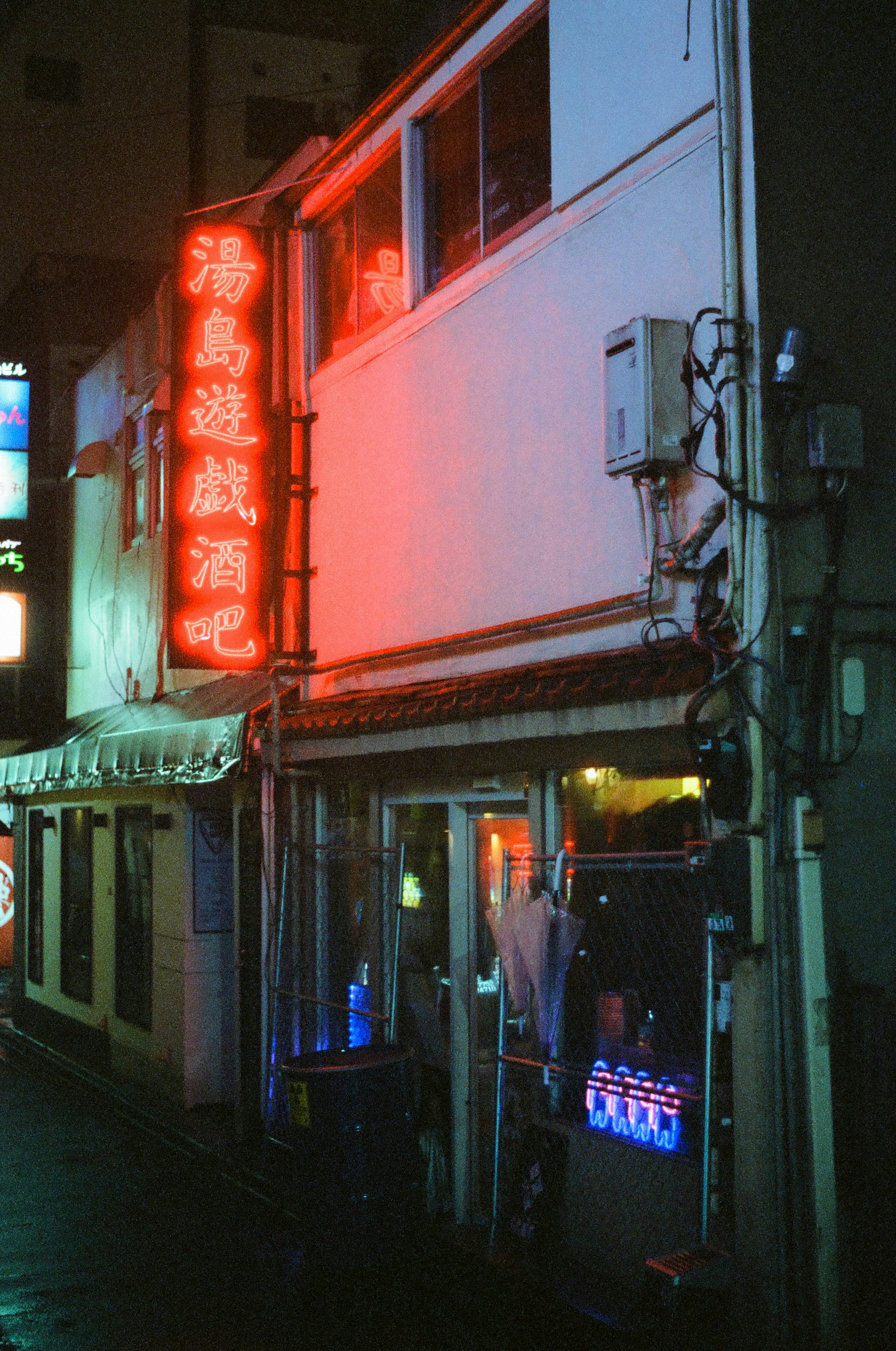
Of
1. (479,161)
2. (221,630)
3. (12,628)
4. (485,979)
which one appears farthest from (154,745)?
(12,628)

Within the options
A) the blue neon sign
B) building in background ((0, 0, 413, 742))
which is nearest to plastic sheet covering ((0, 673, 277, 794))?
the blue neon sign

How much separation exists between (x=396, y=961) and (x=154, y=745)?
3.81m

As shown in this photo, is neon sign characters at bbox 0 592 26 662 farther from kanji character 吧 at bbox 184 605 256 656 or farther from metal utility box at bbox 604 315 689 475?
metal utility box at bbox 604 315 689 475

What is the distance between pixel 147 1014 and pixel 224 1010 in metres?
1.41

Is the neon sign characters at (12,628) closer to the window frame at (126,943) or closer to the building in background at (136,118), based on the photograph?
the window frame at (126,943)

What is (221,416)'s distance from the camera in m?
10.3

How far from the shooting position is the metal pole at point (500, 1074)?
7.29 m

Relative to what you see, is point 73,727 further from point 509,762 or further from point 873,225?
point 873,225

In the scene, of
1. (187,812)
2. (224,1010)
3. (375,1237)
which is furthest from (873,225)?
(224,1010)

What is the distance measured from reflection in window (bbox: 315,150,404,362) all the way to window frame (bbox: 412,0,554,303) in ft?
0.89

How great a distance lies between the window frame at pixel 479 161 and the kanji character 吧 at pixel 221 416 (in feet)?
6.41

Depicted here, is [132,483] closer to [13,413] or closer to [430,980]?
[13,413]

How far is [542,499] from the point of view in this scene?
25.3 feet

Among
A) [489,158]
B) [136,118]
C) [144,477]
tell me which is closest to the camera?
[489,158]
